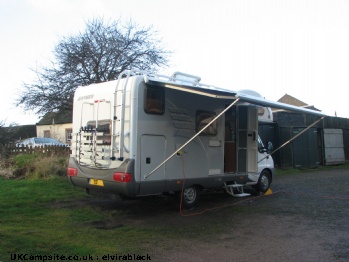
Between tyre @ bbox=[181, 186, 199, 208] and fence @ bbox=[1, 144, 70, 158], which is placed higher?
fence @ bbox=[1, 144, 70, 158]

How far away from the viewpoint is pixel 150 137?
24.8ft

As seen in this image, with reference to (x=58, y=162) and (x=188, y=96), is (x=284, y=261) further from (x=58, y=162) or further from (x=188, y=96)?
(x=58, y=162)

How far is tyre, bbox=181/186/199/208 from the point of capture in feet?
27.7

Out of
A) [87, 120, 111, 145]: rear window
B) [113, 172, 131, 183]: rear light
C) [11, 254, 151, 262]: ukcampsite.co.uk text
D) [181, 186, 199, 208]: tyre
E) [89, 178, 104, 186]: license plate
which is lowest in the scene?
Result: [11, 254, 151, 262]: ukcampsite.co.uk text

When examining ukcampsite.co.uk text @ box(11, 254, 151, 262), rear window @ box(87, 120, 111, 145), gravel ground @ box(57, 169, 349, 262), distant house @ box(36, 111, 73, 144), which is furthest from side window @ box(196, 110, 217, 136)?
distant house @ box(36, 111, 73, 144)

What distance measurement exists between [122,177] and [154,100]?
1.73 metres

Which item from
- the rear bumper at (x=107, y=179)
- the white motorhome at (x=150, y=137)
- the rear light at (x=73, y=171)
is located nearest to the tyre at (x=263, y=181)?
the white motorhome at (x=150, y=137)

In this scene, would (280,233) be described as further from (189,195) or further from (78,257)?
(78,257)

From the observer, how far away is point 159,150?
7.73 m

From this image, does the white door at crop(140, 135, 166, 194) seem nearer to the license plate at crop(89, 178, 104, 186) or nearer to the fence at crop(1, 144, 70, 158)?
the license plate at crop(89, 178, 104, 186)

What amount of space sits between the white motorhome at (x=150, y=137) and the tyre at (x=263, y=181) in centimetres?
136

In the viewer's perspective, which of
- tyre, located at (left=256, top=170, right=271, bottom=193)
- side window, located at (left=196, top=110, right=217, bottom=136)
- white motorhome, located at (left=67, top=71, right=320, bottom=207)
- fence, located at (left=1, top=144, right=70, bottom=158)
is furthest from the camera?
fence, located at (left=1, top=144, right=70, bottom=158)

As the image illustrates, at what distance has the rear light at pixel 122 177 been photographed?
7.09 metres

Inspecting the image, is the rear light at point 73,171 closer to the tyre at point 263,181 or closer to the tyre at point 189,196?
the tyre at point 189,196
